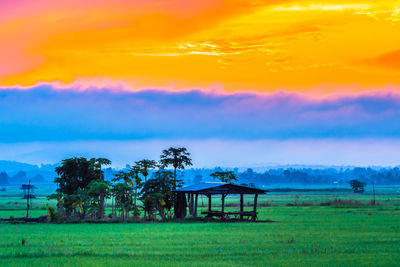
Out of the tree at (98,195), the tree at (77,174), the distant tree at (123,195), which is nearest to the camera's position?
the tree at (98,195)

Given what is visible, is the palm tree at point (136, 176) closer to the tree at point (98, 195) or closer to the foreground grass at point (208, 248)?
the tree at point (98, 195)

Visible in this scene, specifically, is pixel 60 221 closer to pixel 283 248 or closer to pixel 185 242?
pixel 185 242

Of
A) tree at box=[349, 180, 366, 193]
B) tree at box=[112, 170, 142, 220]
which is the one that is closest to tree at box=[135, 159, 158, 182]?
tree at box=[112, 170, 142, 220]

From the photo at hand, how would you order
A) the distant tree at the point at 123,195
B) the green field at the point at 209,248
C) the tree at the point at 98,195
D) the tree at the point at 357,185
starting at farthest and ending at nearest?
1. the tree at the point at 357,185
2. the distant tree at the point at 123,195
3. the tree at the point at 98,195
4. the green field at the point at 209,248

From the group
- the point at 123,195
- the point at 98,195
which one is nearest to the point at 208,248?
the point at 123,195

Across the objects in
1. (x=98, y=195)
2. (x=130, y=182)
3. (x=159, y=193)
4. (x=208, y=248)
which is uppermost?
(x=130, y=182)

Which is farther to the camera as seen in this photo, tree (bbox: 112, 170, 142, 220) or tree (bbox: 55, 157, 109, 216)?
tree (bbox: 55, 157, 109, 216)

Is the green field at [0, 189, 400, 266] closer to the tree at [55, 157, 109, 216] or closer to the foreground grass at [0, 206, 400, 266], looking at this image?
the foreground grass at [0, 206, 400, 266]

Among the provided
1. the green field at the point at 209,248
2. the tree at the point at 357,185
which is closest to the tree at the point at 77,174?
the green field at the point at 209,248

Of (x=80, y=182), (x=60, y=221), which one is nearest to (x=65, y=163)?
(x=80, y=182)

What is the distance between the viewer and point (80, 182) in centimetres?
6269

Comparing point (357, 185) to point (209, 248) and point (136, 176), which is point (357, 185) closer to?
point (136, 176)

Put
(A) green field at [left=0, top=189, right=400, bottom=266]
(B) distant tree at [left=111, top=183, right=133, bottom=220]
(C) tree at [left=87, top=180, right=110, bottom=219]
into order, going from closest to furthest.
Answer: (A) green field at [left=0, top=189, right=400, bottom=266] → (C) tree at [left=87, top=180, right=110, bottom=219] → (B) distant tree at [left=111, top=183, right=133, bottom=220]

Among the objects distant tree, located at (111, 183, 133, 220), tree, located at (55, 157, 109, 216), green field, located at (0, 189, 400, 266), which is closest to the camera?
green field, located at (0, 189, 400, 266)
